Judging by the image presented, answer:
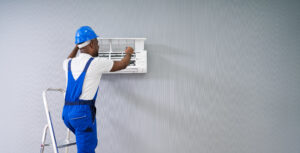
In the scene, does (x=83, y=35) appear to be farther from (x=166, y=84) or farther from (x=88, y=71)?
(x=166, y=84)

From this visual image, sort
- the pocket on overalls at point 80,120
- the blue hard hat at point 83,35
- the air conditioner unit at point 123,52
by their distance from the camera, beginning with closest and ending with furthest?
the pocket on overalls at point 80,120 → the blue hard hat at point 83,35 → the air conditioner unit at point 123,52

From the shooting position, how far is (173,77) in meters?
2.24

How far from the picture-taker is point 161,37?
7.37ft

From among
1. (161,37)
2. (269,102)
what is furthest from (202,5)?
(269,102)

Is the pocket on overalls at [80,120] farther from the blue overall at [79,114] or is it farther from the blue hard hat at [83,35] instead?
the blue hard hat at [83,35]

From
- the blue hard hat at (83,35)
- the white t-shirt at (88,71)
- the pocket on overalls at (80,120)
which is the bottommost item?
the pocket on overalls at (80,120)

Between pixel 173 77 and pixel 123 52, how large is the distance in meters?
0.61

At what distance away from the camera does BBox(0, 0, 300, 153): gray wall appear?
217cm

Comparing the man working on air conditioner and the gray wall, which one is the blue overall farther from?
the gray wall

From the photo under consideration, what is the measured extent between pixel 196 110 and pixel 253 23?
1.23 m

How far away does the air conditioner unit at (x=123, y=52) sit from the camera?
6.73 feet

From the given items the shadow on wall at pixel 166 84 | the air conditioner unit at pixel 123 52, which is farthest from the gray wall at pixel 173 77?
the air conditioner unit at pixel 123 52

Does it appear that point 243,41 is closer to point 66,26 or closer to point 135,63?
point 135,63

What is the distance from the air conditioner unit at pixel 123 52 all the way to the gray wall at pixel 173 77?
0.13 metres
